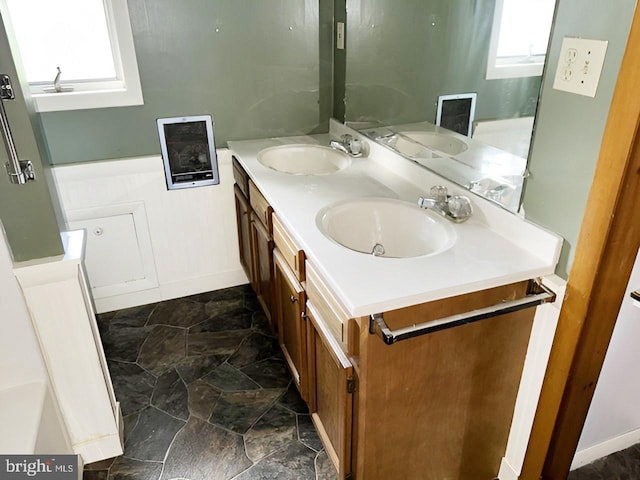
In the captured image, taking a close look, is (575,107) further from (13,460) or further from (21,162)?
(13,460)

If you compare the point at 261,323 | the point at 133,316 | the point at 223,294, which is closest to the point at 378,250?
the point at 261,323

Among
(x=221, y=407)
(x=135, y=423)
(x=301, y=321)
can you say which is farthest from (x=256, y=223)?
(x=135, y=423)

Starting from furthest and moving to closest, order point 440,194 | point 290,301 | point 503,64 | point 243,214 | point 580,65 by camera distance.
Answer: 1. point 243,214
2. point 290,301
3. point 440,194
4. point 503,64
5. point 580,65

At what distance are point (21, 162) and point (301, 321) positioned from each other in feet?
3.24

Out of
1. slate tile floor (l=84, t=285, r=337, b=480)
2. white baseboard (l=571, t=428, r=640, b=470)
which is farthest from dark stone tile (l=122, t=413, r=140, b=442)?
white baseboard (l=571, t=428, r=640, b=470)

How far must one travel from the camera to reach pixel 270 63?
2496mm

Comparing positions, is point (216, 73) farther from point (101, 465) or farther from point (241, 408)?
point (101, 465)

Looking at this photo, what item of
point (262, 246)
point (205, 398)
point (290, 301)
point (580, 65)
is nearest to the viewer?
point (580, 65)

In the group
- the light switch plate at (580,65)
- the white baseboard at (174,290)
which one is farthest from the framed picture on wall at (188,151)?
the light switch plate at (580,65)

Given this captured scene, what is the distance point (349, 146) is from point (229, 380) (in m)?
1.21

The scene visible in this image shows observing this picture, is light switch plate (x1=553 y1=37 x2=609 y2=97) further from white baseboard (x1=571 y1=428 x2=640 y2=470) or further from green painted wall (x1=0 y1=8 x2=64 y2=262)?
green painted wall (x1=0 y1=8 x2=64 y2=262)

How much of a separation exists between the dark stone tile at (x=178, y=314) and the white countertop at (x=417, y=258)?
1.04 metres

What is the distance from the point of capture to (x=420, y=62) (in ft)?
6.59

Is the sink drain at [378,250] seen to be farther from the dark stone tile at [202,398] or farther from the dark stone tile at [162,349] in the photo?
the dark stone tile at [162,349]
